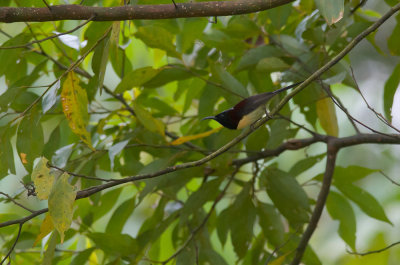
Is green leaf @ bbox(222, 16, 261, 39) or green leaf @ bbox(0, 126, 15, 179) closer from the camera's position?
green leaf @ bbox(0, 126, 15, 179)

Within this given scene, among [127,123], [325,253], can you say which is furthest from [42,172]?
[325,253]

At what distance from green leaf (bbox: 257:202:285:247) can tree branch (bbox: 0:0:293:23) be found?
0.63 meters

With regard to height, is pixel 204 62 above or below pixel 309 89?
above

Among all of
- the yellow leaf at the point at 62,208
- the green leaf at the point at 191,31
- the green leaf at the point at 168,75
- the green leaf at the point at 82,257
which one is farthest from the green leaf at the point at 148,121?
the yellow leaf at the point at 62,208

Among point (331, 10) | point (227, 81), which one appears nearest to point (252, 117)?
point (331, 10)

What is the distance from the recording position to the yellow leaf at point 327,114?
1253mm

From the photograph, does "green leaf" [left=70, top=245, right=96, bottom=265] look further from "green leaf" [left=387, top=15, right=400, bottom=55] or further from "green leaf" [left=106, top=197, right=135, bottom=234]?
"green leaf" [left=387, top=15, right=400, bottom=55]

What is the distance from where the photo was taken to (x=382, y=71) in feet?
11.6

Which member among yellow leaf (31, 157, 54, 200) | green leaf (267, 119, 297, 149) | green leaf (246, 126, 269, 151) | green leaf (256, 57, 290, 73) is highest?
green leaf (256, 57, 290, 73)

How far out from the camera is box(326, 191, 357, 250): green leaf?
52.9 inches

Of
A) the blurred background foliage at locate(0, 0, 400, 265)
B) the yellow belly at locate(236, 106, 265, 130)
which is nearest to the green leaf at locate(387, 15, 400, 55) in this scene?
the blurred background foliage at locate(0, 0, 400, 265)

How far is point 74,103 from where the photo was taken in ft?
3.04

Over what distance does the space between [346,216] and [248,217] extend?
9.7 inches

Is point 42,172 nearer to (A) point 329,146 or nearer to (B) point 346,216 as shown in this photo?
(A) point 329,146
